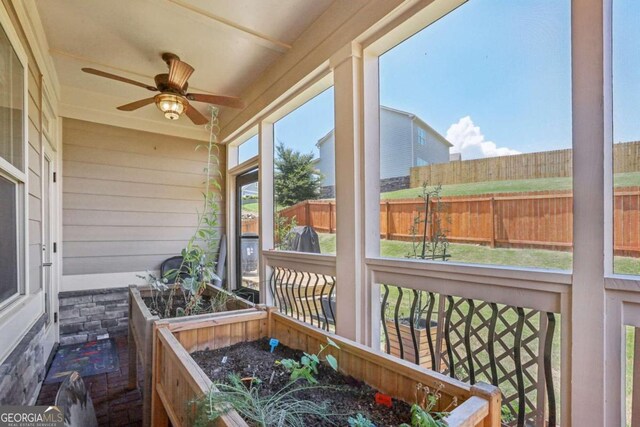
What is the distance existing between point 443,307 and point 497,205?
0.62m

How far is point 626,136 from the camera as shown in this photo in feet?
3.94

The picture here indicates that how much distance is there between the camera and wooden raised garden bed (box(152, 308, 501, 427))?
0.89m

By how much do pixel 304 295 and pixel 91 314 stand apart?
8.81 feet

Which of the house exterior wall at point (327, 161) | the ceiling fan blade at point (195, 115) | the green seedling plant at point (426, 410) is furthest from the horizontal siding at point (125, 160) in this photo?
the green seedling plant at point (426, 410)

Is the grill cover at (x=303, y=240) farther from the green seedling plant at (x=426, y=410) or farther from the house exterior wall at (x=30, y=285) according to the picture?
the house exterior wall at (x=30, y=285)

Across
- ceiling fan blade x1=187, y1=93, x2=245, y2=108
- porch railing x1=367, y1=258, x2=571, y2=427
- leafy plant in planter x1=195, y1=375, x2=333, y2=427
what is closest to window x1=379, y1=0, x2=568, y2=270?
porch railing x1=367, y1=258, x2=571, y2=427

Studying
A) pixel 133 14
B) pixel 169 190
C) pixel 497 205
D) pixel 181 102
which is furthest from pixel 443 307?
pixel 169 190

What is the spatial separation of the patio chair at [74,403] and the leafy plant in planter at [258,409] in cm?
43

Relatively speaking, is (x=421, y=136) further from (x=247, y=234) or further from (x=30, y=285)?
(x=247, y=234)

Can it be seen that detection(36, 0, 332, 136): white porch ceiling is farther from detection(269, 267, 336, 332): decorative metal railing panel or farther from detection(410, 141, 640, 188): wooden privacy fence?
detection(269, 267, 336, 332): decorative metal railing panel

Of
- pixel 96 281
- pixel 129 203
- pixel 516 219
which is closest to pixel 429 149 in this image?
pixel 516 219

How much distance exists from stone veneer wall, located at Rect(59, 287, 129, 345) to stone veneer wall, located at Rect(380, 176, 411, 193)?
134 inches

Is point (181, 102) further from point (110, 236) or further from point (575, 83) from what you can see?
point (575, 83)

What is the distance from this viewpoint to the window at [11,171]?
64.9 inches
